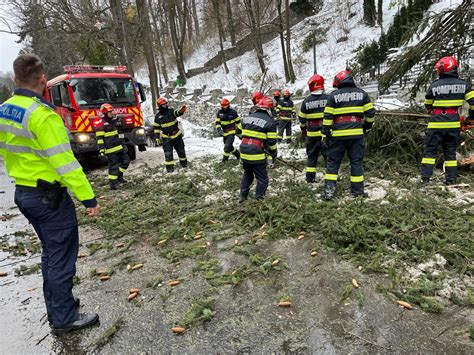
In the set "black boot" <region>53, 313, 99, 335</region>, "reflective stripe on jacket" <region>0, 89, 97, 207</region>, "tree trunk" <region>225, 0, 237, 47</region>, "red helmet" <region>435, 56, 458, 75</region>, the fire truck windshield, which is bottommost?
"black boot" <region>53, 313, 99, 335</region>

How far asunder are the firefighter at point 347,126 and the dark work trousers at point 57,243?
3839mm

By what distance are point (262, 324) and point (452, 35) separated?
24.4 feet

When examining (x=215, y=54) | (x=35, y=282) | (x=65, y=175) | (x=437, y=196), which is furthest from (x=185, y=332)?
(x=215, y=54)

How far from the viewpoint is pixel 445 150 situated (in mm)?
5742

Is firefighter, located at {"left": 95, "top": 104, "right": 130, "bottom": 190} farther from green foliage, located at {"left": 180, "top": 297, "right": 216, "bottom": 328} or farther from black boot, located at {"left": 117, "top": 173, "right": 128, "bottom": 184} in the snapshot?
green foliage, located at {"left": 180, "top": 297, "right": 216, "bottom": 328}


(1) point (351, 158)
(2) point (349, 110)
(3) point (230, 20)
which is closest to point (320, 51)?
(3) point (230, 20)

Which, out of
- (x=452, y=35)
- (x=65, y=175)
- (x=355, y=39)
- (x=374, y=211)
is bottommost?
(x=374, y=211)

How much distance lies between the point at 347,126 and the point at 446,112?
5.58 feet

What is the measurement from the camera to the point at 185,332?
2.94 metres

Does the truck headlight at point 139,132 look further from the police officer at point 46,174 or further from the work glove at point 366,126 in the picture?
the police officer at point 46,174

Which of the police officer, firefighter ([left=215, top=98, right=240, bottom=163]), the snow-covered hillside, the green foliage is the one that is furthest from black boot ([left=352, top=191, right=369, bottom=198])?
the snow-covered hillside

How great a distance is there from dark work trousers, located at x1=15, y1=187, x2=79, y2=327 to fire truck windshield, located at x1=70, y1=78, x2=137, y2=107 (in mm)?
7687

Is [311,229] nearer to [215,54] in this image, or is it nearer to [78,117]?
[78,117]

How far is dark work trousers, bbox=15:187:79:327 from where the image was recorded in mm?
2844
